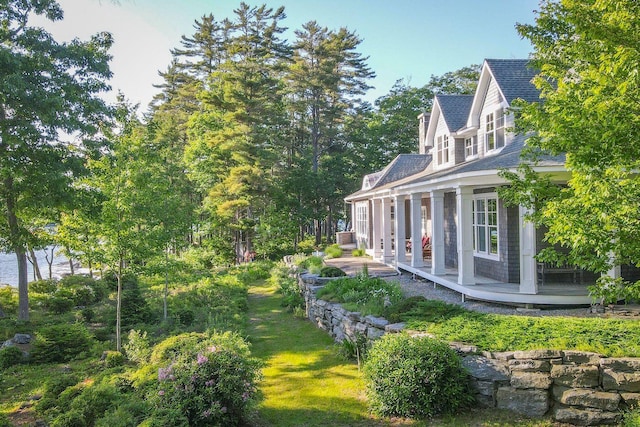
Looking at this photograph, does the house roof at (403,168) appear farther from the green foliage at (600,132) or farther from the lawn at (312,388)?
the green foliage at (600,132)

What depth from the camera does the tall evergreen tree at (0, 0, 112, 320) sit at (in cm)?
1294

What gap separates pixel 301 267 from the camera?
58.2ft

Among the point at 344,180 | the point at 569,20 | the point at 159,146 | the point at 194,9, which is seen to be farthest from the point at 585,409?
the point at 344,180

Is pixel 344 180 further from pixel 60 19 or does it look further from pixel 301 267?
pixel 60 19

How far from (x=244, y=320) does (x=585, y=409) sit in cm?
870

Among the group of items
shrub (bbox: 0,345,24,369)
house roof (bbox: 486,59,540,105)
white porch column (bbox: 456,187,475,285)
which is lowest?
shrub (bbox: 0,345,24,369)

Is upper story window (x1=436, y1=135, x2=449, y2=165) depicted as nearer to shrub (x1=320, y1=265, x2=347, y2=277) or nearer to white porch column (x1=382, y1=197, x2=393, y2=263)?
white porch column (x1=382, y1=197, x2=393, y2=263)

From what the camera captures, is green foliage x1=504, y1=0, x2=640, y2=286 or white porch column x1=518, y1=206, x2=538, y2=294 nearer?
green foliage x1=504, y1=0, x2=640, y2=286

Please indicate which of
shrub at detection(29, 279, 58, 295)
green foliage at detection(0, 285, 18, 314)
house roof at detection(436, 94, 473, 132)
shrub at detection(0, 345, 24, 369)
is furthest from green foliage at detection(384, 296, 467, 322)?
shrub at detection(29, 279, 58, 295)

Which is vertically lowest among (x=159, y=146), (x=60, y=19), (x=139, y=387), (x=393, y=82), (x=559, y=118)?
(x=139, y=387)

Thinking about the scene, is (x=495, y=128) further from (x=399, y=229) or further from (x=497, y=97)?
(x=399, y=229)

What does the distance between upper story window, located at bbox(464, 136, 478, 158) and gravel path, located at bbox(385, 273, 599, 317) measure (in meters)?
4.66

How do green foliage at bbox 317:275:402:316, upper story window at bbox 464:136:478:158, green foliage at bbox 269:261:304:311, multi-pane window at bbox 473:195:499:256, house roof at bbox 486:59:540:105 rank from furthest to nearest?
upper story window at bbox 464:136:478:158 < green foliage at bbox 269:261:304:311 < house roof at bbox 486:59:540:105 < multi-pane window at bbox 473:195:499:256 < green foliage at bbox 317:275:402:316

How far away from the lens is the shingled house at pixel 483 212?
29.2 ft
